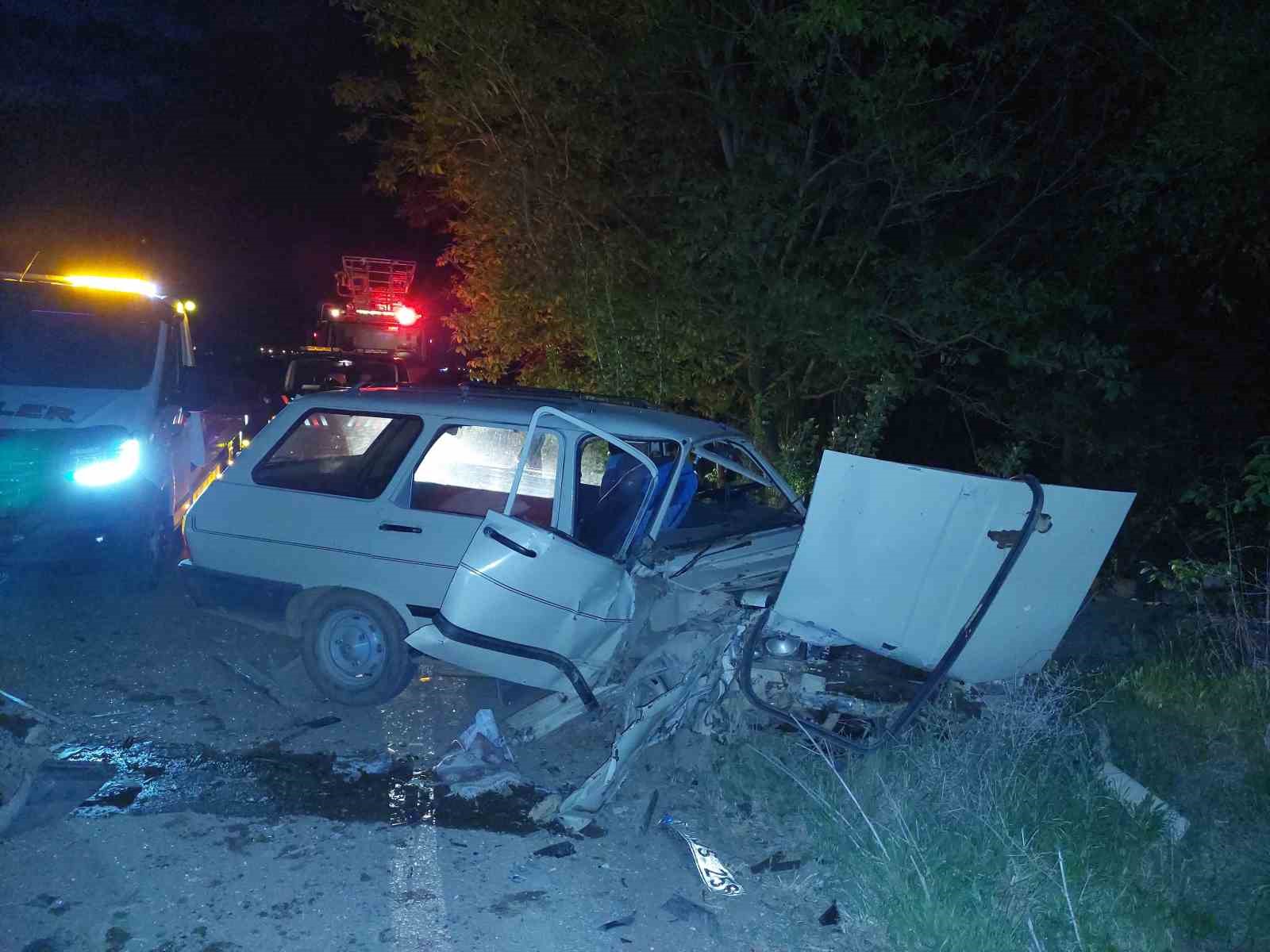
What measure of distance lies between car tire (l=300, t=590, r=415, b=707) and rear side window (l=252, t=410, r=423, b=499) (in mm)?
617

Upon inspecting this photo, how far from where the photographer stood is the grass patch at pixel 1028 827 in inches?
149

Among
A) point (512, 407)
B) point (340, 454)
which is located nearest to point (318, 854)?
point (512, 407)

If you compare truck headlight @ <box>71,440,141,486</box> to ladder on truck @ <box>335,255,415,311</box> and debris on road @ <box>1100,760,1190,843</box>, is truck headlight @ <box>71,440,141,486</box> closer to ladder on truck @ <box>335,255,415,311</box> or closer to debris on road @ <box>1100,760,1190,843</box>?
debris on road @ <box>1100,760,1190,843</box>

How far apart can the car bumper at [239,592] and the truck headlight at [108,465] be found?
1.53m

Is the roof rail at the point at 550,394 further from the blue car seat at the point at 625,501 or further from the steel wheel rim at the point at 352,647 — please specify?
the steel wheel rim at the point at 352,647

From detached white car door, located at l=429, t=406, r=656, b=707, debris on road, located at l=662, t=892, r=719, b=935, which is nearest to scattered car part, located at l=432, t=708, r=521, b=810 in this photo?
detached white car door, located at l=429, t=406, r=656, b=707

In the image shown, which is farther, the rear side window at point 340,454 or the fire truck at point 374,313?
the fire truck at point 374,313

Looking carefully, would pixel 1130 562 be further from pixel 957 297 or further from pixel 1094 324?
pixel 957 297

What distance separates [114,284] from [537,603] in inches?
208

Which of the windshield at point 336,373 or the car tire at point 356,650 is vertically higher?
the windshield at point 336,373

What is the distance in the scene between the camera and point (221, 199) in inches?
1176

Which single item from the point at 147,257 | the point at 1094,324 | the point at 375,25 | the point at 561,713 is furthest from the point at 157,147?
the point at 561,713

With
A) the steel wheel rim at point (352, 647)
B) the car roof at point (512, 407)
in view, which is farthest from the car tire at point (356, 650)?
the car roof at point (512, 407)

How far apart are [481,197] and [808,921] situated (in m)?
8.53
